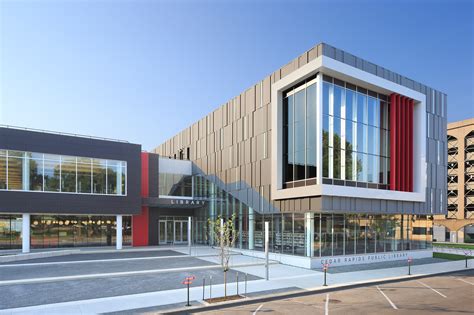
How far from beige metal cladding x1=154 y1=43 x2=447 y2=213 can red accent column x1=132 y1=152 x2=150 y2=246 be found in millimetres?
6846

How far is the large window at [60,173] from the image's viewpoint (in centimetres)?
3316

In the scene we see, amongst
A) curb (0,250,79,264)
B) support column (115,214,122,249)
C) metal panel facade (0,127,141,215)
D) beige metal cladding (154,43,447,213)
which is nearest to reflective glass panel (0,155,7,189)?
metal panel facade (0,127,141,215)

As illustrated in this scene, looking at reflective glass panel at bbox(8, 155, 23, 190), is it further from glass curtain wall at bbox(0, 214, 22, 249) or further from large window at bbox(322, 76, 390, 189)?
large window at bbox(322, 76, 390, 189)

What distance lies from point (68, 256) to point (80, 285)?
1482 cm

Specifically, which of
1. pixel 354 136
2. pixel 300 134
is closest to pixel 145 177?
pixel 300 134

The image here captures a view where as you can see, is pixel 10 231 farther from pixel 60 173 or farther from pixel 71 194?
pixel 60 173

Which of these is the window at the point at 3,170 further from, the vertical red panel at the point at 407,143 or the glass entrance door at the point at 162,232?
the vertical red panel at the point at 407,143

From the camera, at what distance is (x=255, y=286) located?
18625mm

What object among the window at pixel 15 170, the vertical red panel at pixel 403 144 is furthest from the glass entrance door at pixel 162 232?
the vertical red panel at pixel 403 144

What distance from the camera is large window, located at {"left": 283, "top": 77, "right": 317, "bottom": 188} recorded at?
2625 centimetres

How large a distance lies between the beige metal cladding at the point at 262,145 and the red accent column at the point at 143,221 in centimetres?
685

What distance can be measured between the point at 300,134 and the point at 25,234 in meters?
25.1

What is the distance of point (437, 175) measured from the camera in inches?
1347

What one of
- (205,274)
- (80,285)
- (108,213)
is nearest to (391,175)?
(205,274)
